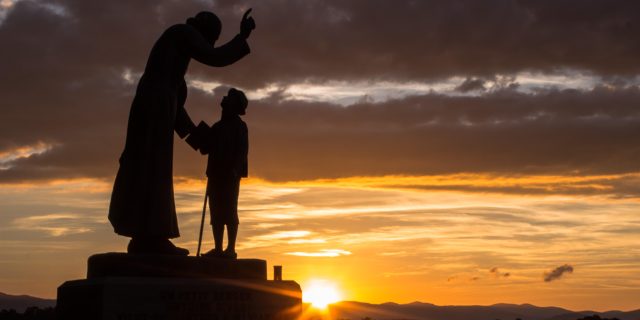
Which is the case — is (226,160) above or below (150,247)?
above

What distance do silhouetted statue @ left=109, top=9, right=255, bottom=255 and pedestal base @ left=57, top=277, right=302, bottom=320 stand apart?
0.95 metres

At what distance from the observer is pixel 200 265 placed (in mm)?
15703

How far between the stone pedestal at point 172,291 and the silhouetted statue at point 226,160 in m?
0.92

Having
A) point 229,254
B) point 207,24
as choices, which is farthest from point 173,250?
point 207,24

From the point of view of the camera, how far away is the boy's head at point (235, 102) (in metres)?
17.1

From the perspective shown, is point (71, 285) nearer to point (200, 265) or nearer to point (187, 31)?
point (200, 265)

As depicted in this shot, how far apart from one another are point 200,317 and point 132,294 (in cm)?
110

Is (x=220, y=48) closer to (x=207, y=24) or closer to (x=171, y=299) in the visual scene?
(x=207, y=24)

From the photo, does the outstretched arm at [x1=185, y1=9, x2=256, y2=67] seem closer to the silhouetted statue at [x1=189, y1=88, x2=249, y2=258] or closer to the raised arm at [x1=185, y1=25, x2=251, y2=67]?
the raised arm at [x1=185, y1=25, x2=251, y2=67]

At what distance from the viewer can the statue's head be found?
1706 centimetres

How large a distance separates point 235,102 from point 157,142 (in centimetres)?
171

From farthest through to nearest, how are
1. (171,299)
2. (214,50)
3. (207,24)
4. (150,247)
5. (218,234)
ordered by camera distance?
(207,24) → (218,234) → (214,50) → (150,247) → (171,299)

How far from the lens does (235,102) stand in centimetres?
1714

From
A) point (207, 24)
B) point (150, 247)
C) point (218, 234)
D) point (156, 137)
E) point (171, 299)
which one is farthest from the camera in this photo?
point (207, 24)
